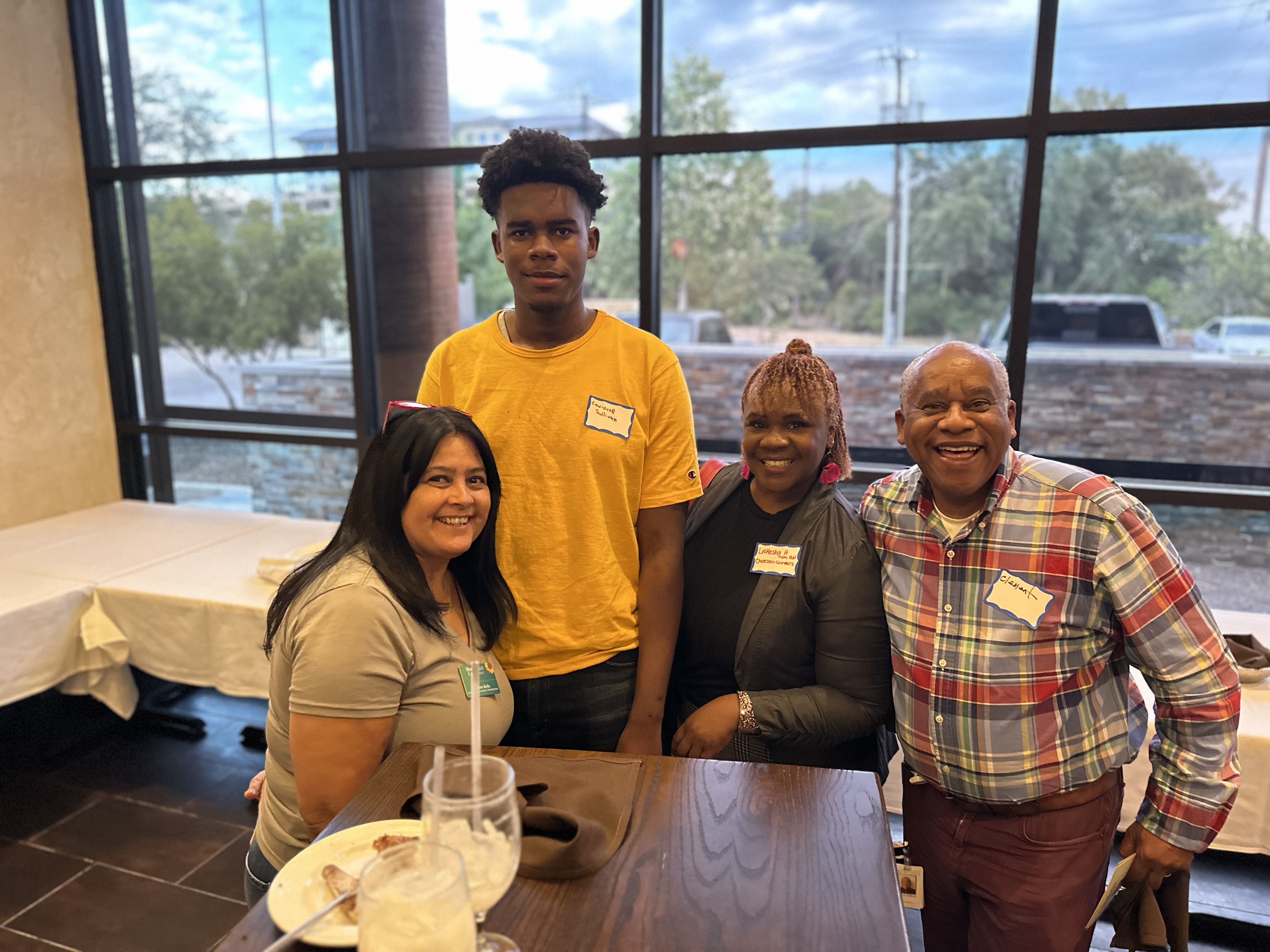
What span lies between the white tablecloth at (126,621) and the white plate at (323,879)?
1.70 meters

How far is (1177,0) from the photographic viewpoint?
2469 mm

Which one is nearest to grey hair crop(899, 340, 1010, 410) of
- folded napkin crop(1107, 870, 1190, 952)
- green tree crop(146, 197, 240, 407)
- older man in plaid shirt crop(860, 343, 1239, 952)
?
older man in plaid shirt crop(860, 343, 1239, 952)

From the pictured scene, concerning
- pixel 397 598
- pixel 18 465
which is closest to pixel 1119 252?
pixel 397 598

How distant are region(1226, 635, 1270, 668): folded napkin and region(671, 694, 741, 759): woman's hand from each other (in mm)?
1371

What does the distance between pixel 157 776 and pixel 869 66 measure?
337 centimetres

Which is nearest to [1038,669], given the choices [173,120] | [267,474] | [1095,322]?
[1095,322]

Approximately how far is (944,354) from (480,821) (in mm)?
1006

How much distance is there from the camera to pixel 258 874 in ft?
4.51

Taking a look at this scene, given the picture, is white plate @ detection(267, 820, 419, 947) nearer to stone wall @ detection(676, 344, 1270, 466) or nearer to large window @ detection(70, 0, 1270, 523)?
stone wall @ detection(676, 344, 1270, 466)

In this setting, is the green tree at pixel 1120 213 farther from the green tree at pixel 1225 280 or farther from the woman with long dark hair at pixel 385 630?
the woman with long dark hair at pixel 385 630

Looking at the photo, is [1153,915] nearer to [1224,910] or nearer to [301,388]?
[1224,910]

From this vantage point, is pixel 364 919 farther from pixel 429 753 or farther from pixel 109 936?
pixel 109 936

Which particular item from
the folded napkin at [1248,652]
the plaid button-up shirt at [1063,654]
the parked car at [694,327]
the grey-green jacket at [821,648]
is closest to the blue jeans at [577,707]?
the grey-green jacket at [821,648]

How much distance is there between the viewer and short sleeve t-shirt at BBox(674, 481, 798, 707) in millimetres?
1545
